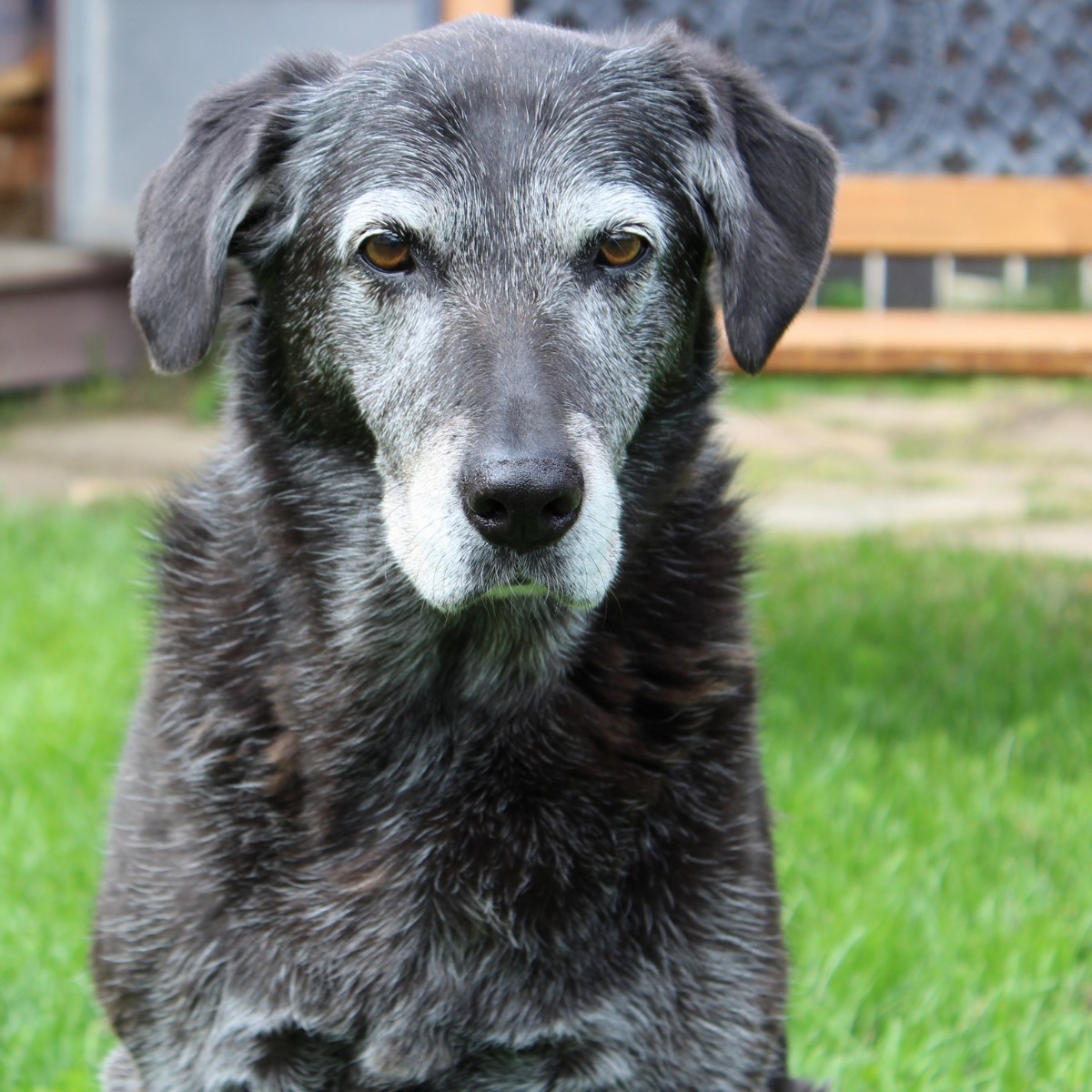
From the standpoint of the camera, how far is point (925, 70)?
4.87m

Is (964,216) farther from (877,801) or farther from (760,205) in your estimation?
(760,205)

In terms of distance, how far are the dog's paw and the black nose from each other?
103cm

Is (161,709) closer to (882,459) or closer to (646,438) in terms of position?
(646,438)

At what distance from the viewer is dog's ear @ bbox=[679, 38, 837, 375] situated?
250cm

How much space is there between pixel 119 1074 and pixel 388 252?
1.34 m

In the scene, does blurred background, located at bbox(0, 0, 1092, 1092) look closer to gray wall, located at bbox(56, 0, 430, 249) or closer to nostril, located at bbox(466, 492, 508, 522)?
gray wall, located at bbox(56, 0, 430, 249)

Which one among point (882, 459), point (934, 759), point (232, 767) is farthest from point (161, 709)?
point (882, 459)

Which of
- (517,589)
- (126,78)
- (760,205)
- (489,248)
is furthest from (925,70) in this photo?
(126,78)

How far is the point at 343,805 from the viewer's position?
8.11ft

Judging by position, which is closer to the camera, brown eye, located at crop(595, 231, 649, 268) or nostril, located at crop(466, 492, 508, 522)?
nostril, located at crop(466, 492, 508, 522)

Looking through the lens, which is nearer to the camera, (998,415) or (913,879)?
(913,879)

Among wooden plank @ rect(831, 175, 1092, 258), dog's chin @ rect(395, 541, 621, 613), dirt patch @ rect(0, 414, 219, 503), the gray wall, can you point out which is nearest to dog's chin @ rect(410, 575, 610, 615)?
dog's chin @ rect(395, 541, 621, 613)

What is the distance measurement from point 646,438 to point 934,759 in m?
1.83

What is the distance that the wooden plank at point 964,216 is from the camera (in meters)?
4.79
